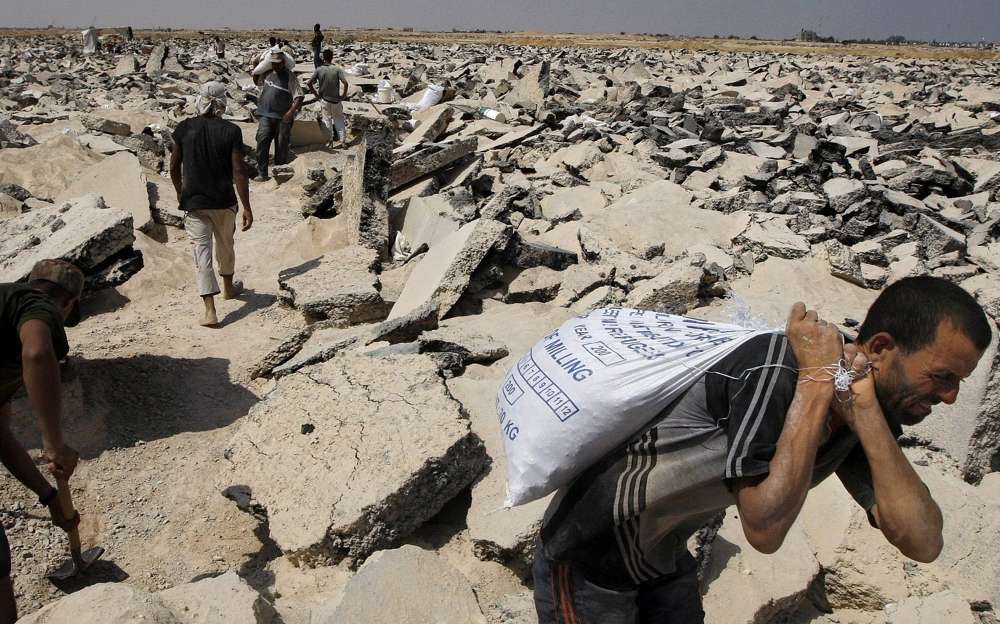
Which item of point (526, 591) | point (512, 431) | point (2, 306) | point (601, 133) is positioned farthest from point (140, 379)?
point (601, 133)

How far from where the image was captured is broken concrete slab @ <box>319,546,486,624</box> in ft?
8.09

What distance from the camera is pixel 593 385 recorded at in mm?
1514

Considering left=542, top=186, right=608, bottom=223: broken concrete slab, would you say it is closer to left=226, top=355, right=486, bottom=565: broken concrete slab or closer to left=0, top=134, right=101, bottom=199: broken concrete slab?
left=226, top=355, right=486, bottom=565: broken concrete slab

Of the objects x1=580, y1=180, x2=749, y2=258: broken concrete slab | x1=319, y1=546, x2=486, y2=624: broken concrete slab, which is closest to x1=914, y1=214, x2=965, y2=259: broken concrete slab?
x1=580, y1=180, x2=749, y2=258: broken concrete slab

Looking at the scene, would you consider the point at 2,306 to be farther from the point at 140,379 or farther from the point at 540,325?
the point at 540,325

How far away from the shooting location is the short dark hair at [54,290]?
9.76 feet

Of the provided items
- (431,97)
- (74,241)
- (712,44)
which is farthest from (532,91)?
(712,44)

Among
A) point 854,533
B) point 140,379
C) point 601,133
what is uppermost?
point 601,133

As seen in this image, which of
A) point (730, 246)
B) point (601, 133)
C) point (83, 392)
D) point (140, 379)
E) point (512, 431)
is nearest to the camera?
point (512, 431)

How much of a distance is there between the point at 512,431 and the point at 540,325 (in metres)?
3.09

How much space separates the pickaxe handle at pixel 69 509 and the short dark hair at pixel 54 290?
0.75 metres

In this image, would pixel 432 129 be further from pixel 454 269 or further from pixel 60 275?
pixel 60 275

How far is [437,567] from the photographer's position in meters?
2.69

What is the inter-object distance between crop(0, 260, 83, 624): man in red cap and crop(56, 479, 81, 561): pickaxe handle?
0.02m
